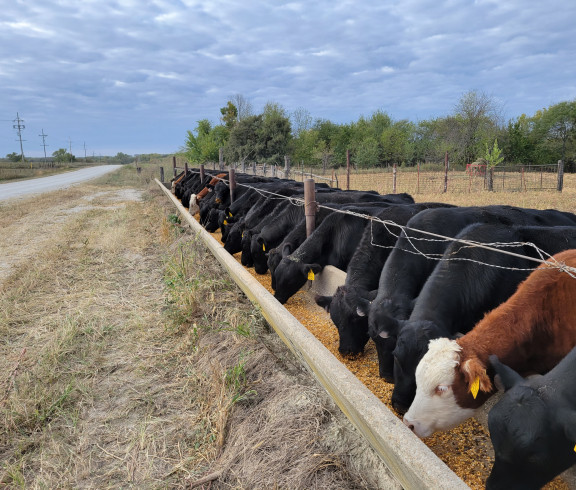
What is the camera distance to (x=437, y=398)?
2.46 meters

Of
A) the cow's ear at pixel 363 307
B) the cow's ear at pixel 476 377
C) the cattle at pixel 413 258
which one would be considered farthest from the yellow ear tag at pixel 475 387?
the cow's ear at pixel 363 307

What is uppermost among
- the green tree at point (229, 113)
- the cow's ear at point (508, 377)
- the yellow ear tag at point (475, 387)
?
the green tree at point (229, 113)

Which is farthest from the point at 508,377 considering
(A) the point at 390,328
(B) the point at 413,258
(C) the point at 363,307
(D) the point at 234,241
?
(D) the point at 234,241

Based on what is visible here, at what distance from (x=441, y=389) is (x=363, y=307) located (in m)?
1.23

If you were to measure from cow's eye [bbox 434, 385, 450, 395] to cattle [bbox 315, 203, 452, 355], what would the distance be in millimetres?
1206

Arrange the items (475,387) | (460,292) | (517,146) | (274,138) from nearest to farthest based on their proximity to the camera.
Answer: (475,387) < (460,292) < (274,138) < (517,146)

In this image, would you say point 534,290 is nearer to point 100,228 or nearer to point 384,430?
point 384,430

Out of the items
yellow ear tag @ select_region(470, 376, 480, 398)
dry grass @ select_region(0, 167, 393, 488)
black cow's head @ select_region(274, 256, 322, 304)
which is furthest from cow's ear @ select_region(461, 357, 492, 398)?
black cow's head @ select_region(274, 256, 322, 304)

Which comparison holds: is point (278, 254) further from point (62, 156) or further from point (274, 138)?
point (62, 156)

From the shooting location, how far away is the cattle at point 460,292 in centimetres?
282

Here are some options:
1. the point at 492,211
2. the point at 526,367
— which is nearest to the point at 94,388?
the point at 526,367

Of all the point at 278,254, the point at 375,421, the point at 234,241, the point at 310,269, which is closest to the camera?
the point at 375,421

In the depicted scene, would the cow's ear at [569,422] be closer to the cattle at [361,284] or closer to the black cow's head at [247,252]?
the cattle at [361,284]

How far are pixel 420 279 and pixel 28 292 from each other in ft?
18.8
